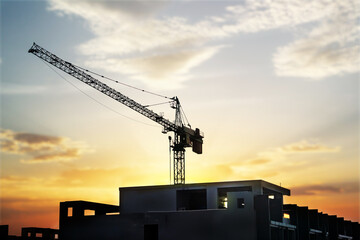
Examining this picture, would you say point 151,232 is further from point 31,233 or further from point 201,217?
point 31,233

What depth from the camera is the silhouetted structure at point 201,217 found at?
6544 centimetres

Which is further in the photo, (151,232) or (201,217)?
(151,232)

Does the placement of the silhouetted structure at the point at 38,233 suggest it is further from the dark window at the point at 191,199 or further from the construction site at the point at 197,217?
the dark window at the point at 191,199

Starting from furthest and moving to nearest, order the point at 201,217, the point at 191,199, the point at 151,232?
the point at 191,199 < the point at 151,232 < the point at 201,217

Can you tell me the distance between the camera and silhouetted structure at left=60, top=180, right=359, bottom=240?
6544cm

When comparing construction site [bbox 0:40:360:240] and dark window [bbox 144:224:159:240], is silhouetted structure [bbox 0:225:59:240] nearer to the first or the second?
construction site [bbox 0:40:360:240]

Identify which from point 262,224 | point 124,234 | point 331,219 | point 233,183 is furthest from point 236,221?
point 331,219

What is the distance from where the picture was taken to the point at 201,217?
2687 inches

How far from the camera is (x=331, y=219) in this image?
9388 centimetres

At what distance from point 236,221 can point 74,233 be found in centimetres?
2741

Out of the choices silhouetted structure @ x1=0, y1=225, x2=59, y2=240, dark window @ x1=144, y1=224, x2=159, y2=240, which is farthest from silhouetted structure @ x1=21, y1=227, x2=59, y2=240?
dark window @ x1=144, y1=224, x2=159, y2=240

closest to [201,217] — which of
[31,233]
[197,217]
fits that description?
[197,217]

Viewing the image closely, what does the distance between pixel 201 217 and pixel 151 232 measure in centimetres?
840

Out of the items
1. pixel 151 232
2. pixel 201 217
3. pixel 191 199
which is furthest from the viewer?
pixel 191 199
